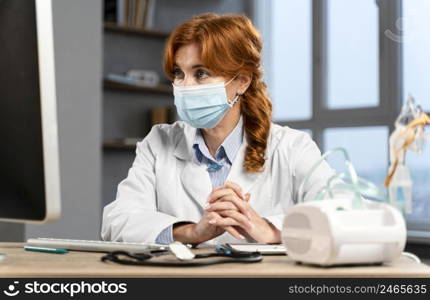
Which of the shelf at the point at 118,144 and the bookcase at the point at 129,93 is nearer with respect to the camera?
the shelf at the point at 118,144

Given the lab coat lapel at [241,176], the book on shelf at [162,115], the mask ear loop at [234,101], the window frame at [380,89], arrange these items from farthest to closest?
the book on shelf at [162,115] < the window frame at [380,89] < the mask ear loop at [234,101] < the lab coat lapel at [241,176]

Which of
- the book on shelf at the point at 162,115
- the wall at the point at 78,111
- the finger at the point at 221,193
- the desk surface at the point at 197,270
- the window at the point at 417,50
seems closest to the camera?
the desk surface at the point at 197,270

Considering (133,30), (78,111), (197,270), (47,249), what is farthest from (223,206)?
(133,30)

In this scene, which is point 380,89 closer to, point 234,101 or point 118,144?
point 118,144

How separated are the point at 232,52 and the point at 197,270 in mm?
1046

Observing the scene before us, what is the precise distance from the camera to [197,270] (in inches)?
39.8

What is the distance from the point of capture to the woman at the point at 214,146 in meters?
1.92

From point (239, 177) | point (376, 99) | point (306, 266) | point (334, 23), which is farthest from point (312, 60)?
point (306, 266)

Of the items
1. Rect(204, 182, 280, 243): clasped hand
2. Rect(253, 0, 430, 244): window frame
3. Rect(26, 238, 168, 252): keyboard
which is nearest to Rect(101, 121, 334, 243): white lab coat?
Rect(204, 182, 280, 243): clasped hand

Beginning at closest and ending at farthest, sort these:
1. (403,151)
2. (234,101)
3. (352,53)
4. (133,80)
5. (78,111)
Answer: (403,151), (234,101), (78,111), (352,53), (133,80)

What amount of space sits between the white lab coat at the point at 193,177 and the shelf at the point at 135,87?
220cm

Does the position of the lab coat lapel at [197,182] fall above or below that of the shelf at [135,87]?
below

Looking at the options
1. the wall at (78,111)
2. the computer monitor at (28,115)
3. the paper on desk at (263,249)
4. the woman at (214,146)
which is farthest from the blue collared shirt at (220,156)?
the wall at (78,111)

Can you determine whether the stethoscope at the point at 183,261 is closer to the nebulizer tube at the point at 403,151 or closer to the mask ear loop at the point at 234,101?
the nebulizer tube at the point at 403,151
